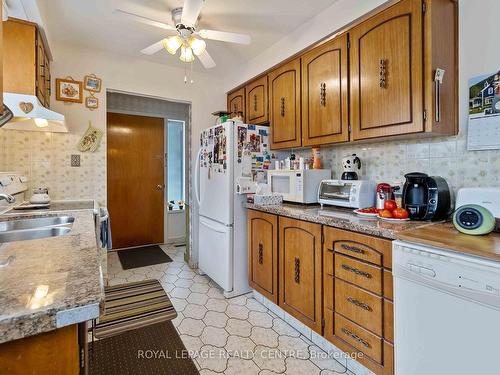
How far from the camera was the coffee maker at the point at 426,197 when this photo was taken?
4.92ft

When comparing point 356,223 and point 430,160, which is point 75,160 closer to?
point 356,223

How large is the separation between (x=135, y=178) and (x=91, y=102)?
1604 millimetres

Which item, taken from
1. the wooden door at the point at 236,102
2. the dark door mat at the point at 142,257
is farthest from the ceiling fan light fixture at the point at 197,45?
the dark door mat at the point at 142,257

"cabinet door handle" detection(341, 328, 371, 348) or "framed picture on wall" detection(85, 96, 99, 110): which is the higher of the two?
"framed picture on wall" detection(85, 96, 99, 110)

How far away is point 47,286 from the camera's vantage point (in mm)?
638

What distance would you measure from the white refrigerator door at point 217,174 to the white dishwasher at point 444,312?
1.53m

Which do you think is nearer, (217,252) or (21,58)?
(21,58)

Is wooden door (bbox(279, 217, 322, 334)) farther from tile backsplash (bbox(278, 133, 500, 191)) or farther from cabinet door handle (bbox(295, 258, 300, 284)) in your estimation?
tile backsplash (bbox(278, 133, 500, 191))

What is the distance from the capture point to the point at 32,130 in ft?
8.04

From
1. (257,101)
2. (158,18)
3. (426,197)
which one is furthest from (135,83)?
(426,197)

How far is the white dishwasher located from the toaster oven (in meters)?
0.65

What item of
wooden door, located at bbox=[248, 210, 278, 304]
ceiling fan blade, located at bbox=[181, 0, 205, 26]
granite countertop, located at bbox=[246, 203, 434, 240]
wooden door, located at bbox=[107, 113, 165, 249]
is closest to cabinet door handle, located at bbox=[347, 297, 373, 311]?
granite countertop, located at bbox=[246, 203, 434, 240]

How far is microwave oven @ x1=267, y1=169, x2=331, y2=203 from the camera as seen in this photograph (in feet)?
7.14

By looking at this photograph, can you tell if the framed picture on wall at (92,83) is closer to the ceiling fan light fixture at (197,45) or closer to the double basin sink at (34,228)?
the ceiling fan light fixture at (197,45)
